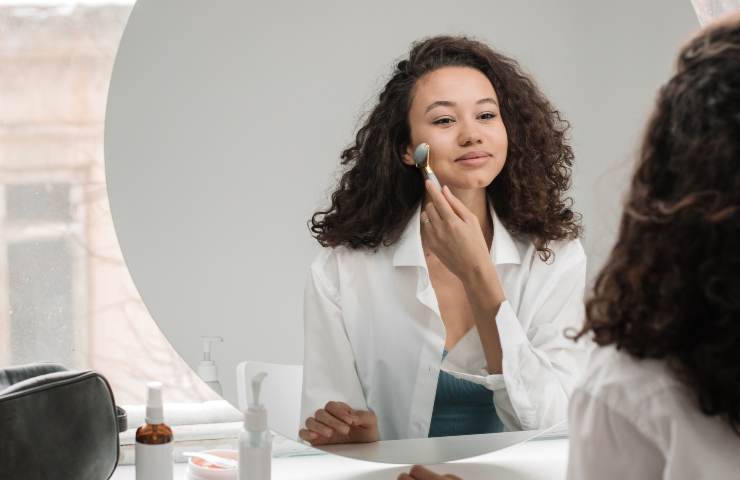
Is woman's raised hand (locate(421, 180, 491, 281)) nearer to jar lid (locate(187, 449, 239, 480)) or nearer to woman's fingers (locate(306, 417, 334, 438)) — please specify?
woman's fingers (locate(306, 417, 334, 438))

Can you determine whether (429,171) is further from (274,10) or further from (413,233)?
(274,10)

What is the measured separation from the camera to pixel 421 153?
1.13 meters

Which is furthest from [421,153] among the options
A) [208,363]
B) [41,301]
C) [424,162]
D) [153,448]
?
[41,301]

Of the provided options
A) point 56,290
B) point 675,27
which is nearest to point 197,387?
point 56,290

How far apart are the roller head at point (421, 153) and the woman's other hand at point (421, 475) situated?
387 millimetres

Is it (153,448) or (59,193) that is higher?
(59,193)

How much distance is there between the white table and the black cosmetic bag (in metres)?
0.20

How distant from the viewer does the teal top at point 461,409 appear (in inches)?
46.0

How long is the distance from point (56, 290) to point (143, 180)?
304 mm

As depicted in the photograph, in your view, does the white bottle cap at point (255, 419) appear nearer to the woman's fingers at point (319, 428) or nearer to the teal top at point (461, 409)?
the woman's fingers at point (319, 428)

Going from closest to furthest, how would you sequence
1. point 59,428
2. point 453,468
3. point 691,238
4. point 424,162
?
point 691,238 < point 59,428 < point 424,162 < point 453,468

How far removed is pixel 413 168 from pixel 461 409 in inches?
12.0

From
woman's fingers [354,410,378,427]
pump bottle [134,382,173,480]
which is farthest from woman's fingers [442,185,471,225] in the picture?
pump bottle [134,382,173,480]

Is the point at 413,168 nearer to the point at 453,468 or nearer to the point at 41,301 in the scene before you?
the point at 453,468
